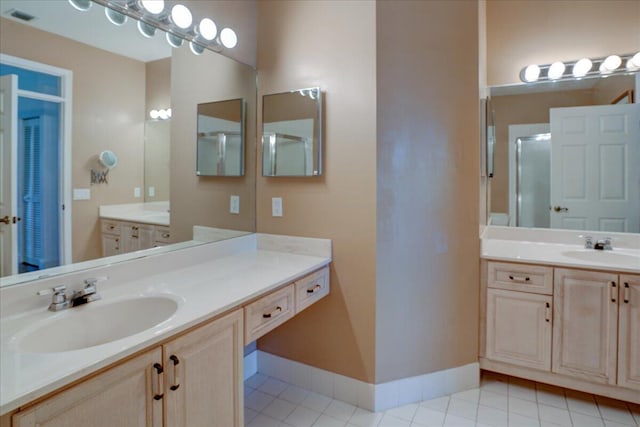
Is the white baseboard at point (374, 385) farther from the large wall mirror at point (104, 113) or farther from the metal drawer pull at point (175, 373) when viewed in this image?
the metal drawer pull at point (175, 373)

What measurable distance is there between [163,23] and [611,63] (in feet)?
8.93

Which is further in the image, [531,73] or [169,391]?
[531,73]

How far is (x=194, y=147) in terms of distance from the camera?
6.45 feet

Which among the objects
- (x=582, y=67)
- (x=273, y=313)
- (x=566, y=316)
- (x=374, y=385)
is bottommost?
(x=374, y=385)

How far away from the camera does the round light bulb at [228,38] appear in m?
1.95

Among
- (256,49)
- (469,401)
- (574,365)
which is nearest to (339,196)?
(256,49)

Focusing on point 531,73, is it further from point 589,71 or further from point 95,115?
point 95,115

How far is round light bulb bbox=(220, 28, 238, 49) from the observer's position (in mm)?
1951

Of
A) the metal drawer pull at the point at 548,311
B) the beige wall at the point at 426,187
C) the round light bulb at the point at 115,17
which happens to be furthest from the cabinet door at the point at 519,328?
the round light bulb at the point at 115,17

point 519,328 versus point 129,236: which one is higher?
point 129,236

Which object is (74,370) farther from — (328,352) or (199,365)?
(328,352)

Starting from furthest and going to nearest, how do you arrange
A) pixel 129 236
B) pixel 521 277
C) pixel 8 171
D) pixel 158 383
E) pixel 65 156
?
A: pixel 521 277, pixel 129 236, pixel 65 156, pixel 8 171, pixel 158 383

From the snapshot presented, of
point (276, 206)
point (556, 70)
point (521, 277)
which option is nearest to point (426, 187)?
point (521, 277)

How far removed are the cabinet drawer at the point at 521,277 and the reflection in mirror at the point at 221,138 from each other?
1692 millimetres
